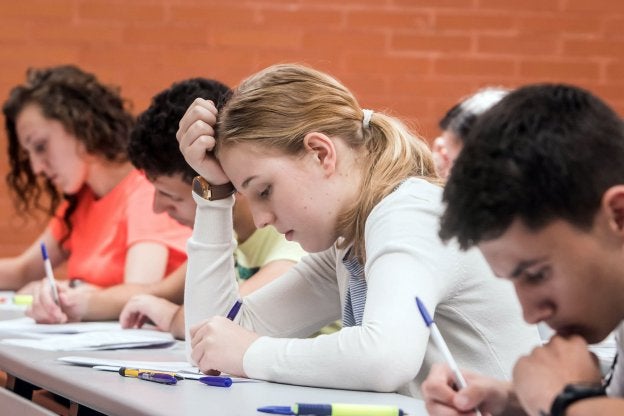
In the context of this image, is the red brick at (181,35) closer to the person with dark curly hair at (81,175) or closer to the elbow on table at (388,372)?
the person with dark curly hair at (81,175)

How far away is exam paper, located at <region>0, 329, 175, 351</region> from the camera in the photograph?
1.97 metres

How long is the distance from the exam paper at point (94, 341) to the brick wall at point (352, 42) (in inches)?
79.8

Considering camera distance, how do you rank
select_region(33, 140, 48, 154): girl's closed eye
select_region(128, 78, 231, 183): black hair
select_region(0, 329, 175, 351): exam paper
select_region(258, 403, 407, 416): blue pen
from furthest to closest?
select_region(33, 140, 48, 154): girl's closed eye → select_region(128, 78, 231, 183): black hair → select_region(0, 329, 175, 351): exam paper → select_region(258, 403, 407, 416): blue pen

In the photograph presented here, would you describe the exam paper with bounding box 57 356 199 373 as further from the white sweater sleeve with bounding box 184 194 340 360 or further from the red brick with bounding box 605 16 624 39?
the red brick with bounding box 605 16 624 39

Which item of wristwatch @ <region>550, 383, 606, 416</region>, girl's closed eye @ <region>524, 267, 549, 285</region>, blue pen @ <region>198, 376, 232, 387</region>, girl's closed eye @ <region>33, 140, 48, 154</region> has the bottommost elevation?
blue pen @ <region>198, 376, 232, 387</region>

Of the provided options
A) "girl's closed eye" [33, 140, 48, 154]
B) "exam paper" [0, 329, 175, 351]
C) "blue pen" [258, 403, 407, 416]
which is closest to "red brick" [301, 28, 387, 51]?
"girl's closed eye" [33, 140, 48, 154]

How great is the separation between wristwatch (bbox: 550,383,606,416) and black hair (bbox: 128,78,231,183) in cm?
130

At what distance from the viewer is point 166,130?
2225 millimetres

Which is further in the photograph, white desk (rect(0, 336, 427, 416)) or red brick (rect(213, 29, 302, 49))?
red brick (rect(213, 29, 302, 49))

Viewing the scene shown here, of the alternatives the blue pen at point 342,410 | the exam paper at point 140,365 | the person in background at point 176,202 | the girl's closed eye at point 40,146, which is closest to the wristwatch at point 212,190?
the person in background at point 176,202

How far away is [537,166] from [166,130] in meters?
1.32

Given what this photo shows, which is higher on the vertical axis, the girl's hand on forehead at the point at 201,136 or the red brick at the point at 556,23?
the red brick at the point at 556,23

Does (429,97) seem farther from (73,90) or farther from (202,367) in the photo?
(202,367)

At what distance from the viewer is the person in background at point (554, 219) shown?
1.02 meters
